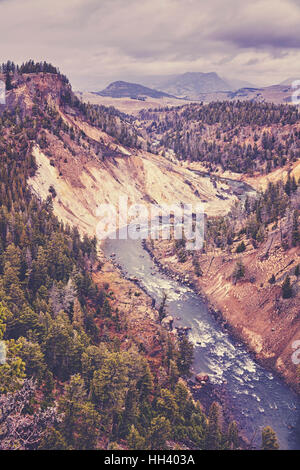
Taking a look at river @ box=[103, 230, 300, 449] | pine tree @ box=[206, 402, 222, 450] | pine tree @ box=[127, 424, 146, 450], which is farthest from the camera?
river @ box=[103, 230, 300, 449]

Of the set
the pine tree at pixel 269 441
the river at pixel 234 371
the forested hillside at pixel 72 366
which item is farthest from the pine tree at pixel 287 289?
the pine tree at pixel 269 441

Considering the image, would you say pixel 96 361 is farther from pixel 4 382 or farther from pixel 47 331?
pixel 4 382

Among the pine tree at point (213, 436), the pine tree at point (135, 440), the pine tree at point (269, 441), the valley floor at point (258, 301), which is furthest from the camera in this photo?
the valley floor at point (258, 301)

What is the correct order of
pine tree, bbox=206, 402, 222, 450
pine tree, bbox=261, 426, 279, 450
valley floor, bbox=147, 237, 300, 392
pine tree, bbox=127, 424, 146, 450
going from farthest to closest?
1. valley floor, bbox=147, 237, 300, 392
2. pine tree, bbox=261, 426, 279, 450
3. pine tree, bbox=206, 402, 222, 450
4. pine tree, bbox=127, 424, 146, 450

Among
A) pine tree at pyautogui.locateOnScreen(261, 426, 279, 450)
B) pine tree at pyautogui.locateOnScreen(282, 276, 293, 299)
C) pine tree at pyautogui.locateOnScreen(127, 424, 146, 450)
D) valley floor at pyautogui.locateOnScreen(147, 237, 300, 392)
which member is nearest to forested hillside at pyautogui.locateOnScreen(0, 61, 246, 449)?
pine tree at pyautogui.locateOnScreen(127, 424, 146, 450)

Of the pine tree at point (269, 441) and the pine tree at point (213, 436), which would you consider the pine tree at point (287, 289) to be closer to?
the pine tree at point (269, 441)

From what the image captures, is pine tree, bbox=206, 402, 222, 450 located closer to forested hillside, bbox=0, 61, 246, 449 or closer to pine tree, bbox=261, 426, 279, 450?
forested hillside, bbox=0, 61, 246, 449
